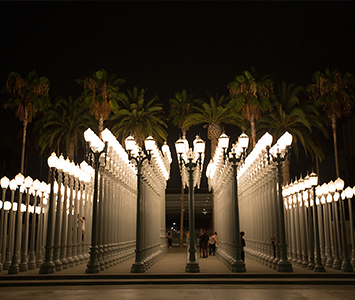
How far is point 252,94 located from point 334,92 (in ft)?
22.5

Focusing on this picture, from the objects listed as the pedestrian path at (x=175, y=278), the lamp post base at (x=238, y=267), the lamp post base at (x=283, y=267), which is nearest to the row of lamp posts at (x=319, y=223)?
the lamp post base at (x=283, y=267)

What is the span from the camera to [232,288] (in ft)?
40.9

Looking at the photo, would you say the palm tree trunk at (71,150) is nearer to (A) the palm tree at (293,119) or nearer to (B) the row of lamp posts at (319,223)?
(A) the palm tree at (293,119)

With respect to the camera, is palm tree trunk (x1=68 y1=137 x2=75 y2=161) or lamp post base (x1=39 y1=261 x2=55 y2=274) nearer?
lamp post base (x1=39 y1=261 x2=55 y2=274)

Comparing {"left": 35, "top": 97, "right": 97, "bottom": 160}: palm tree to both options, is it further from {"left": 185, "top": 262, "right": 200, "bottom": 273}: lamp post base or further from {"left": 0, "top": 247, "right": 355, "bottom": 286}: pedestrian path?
{"left": 185, "top": 262, "right": 200, "bottom": 273}: lamp post base

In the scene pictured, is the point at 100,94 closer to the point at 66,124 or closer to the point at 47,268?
the point at 66,124

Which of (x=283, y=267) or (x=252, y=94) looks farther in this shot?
(x=252, y=94)

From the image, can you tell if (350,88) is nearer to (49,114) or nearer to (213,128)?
(213,128)

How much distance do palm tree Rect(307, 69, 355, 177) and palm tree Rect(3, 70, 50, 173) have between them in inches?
912

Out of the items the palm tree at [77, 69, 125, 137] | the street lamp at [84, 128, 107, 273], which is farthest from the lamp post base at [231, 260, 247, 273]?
the palm tree at [77, 69, 125, 137]

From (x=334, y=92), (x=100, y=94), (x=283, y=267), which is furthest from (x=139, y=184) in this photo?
(x=334, y=92)

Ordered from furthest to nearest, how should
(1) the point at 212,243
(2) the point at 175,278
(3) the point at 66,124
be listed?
1. (3) the point at 66,124
2. (1) the point at 212,243
3. (2) the point at 175,278

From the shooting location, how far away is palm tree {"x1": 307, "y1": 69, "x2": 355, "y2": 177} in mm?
35125

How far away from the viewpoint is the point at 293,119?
36500 mm
